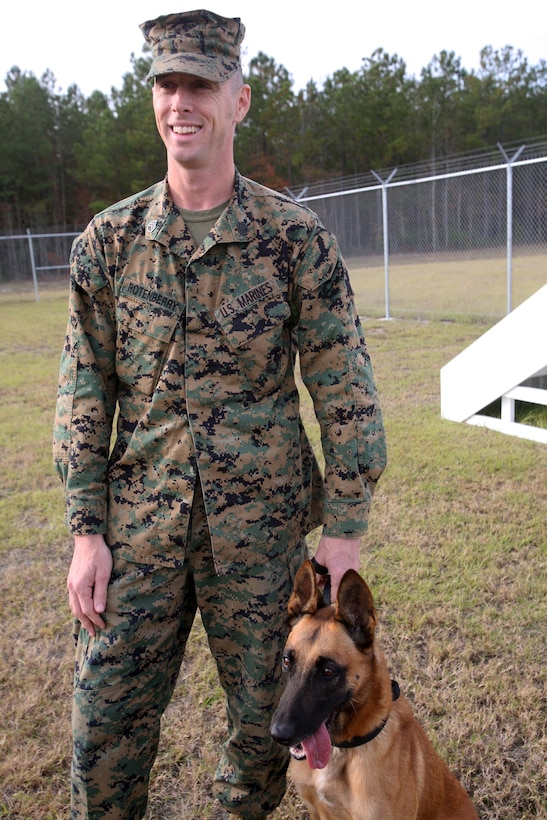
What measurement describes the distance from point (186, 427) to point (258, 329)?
32 cm

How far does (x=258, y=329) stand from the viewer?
70.1 inches

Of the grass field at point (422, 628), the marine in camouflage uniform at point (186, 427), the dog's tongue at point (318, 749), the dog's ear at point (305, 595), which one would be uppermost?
the marine in camouflage uniform at point (186, 427)

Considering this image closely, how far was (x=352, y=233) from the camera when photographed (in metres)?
16.5

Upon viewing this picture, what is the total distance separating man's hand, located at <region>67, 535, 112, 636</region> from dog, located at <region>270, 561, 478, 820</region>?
1.67 ft

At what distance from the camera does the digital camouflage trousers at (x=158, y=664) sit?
1778 mm

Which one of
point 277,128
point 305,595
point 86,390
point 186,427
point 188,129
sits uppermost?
point 277,128

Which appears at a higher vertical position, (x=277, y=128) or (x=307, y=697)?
(x=277, y=128)

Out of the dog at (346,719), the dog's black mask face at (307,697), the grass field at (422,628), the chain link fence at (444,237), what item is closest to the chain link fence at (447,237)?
the chain link fence at (444,237)

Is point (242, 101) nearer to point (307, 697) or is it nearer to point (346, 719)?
point (307, 697)

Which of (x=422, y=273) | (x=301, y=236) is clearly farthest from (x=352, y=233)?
(x=301, y=236)

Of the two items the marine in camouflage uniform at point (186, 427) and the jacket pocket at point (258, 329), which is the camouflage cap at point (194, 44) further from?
the jacket pocket at point (258, 329)

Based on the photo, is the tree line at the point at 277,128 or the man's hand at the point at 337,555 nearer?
the man's hand at the point at 337,555

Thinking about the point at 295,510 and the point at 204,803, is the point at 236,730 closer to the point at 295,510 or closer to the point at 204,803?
the point at 204,803

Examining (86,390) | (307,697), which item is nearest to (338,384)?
(86,390)
